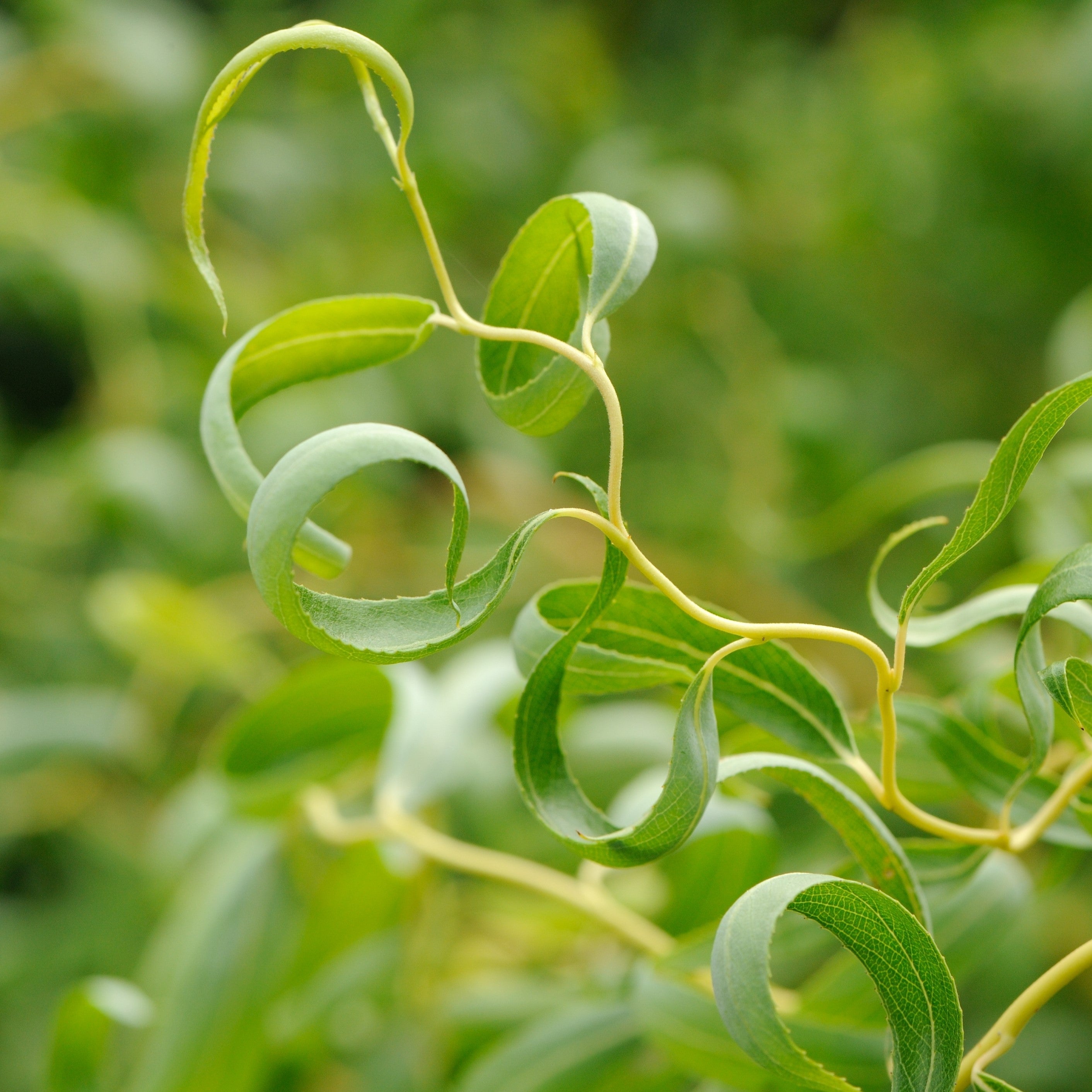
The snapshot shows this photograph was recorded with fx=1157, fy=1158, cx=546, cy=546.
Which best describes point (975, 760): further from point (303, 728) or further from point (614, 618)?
point (303, 728)

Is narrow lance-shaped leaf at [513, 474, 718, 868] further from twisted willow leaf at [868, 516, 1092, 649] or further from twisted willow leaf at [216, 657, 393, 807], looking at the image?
twisted willow leaf at [216, 657, 393, 807]

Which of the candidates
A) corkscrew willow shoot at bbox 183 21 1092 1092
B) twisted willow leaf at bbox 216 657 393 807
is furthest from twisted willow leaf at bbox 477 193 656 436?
twisted willow leaf at bbox 216 657 393 807

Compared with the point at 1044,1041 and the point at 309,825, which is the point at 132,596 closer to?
the point at 309,825

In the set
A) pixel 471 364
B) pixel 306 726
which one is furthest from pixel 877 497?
pixel 471 364

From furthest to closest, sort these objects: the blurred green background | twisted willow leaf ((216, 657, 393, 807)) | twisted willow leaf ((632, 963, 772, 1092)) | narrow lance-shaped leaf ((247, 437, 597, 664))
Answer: the blurred green background < twisted willow leaf ((216, 657, 393, 807)) < twisted willow leaf ((632, 963, 772, 1092)) < narrow lance-shaped leaf ((247, 437, 597, 664))

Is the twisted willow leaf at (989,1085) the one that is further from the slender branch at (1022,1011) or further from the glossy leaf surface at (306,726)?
the glossy leaf surface at (306,726)

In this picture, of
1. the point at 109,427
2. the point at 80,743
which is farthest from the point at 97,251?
the point at 80,743
